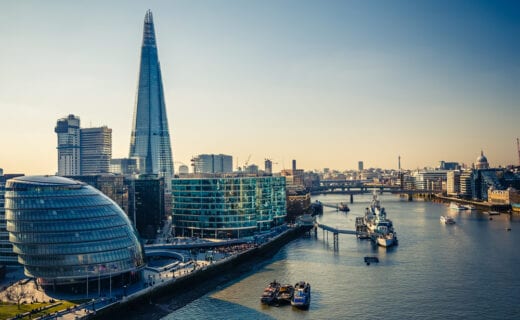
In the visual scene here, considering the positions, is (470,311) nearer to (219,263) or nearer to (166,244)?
(219,263)

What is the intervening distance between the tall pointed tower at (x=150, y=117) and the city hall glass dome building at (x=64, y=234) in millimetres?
121176

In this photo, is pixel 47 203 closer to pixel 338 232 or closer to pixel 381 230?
pixel 338 232

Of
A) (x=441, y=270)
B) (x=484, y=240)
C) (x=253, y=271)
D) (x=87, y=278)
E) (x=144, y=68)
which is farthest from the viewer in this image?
(x=144, y=68)

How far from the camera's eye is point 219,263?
2530 inches

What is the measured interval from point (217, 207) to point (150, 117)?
94.1 metres

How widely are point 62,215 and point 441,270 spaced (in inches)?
1666

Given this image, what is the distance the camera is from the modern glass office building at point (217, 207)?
289 feet

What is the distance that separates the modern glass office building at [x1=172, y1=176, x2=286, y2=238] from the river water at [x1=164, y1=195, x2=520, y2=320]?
352 inches

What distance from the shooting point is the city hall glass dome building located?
50719 mm

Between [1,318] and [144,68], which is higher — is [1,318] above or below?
below

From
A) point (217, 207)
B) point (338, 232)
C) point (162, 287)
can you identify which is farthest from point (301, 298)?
point (217, 207)

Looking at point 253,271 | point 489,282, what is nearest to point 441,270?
point 489,282

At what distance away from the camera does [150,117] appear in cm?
17488

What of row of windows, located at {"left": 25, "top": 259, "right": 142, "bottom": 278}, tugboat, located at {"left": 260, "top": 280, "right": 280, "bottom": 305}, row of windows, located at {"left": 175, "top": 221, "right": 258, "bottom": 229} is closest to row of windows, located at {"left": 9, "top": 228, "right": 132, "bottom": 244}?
row of windows, located at {"left": 25, "top": 259, "right": 142, "bottom": 278}
